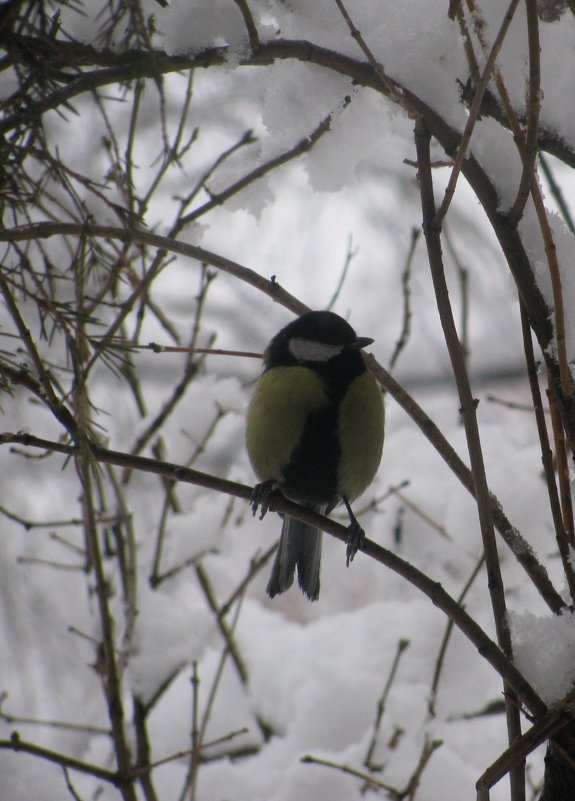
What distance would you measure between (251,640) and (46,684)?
1081mm

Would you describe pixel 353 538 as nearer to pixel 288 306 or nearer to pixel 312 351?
pixel 288 306

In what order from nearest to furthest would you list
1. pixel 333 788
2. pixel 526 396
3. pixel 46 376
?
pixel 46 376 → pixel 333 788 → pixel 526 396

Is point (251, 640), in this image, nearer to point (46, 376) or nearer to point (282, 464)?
point (282, 464)

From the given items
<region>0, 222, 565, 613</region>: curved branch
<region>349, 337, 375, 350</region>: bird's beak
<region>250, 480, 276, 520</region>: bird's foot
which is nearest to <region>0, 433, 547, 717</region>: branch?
<region>0, 222, 565, 613</region>: curved branch

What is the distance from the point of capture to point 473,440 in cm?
118

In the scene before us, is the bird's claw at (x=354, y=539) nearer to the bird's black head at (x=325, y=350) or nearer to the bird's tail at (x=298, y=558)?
the bird's tail at (x=298, y=558)

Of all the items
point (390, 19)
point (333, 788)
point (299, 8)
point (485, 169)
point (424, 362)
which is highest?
point (424, 362)

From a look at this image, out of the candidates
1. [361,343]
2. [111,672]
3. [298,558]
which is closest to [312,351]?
[361,343]

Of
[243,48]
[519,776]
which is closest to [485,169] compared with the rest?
[243,48]

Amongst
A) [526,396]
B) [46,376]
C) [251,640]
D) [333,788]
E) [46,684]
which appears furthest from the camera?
[526,396]

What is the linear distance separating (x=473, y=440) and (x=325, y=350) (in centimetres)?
120

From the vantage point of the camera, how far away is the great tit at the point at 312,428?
219cm

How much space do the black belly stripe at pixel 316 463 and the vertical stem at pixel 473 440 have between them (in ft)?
3.26

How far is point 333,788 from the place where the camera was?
88.3 inches
